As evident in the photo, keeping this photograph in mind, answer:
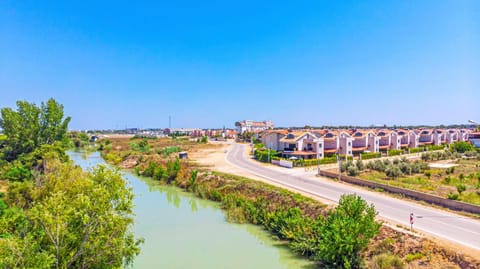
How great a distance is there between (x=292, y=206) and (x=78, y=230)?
1628cm

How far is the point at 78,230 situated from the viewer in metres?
10.4

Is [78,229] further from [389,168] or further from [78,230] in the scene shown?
[389,168]

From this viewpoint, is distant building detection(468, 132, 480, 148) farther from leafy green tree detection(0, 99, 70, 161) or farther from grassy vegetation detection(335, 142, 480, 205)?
leafy green tree detection(0, 99, 70, 161)

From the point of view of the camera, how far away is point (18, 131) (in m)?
37.1

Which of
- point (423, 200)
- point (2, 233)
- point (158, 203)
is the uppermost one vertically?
point (2, 233)

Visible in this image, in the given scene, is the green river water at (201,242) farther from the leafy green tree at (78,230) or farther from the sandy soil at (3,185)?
the sandy soil at (3,185)

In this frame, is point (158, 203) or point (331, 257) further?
point (158, 203)

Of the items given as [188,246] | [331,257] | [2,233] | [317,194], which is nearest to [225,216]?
[188,246]

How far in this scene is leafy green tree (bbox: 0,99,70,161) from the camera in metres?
37.1

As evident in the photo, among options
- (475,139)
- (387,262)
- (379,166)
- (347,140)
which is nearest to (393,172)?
(379,166)

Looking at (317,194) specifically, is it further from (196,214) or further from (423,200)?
(196,214)

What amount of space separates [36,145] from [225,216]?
98.5 feet

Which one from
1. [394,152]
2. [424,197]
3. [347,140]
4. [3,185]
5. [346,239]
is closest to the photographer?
[346,239]

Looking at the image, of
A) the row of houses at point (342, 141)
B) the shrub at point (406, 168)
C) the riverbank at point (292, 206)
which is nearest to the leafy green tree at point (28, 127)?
the riverbank at point (292, 206)
